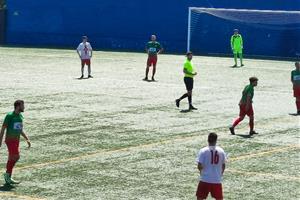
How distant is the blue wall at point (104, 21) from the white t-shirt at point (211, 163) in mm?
45181

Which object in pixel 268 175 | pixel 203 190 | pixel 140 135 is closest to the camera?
pixel 203 190

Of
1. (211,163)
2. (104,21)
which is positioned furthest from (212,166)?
(104,21)

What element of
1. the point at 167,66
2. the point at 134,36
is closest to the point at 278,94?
the point at 167,66

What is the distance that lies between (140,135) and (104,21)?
40325mm

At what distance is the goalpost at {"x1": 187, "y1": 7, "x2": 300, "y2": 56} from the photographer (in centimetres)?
5519

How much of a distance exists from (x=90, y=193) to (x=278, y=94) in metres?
19.1

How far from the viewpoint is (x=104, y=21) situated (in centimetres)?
6309

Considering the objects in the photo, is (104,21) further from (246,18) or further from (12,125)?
(12,125)

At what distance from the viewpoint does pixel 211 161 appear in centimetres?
1374

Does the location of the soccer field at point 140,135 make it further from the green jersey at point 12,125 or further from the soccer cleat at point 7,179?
the green jersey at point 12,125

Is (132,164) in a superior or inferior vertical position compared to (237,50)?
inferior

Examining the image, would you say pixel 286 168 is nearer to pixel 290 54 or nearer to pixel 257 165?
pixel 257 165

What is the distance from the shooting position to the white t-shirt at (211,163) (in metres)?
13.7

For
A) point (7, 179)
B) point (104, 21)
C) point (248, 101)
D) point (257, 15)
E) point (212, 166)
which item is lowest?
point (7, 179)
